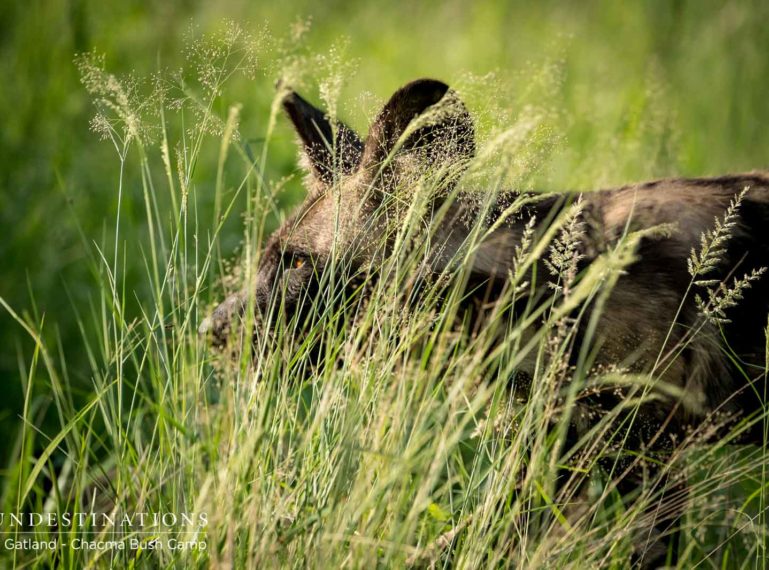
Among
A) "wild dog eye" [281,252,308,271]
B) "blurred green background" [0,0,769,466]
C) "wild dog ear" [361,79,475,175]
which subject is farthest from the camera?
"blurred green background" [0,0,769,466]

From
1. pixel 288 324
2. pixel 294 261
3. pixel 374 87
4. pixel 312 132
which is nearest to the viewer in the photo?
pixel 288 324

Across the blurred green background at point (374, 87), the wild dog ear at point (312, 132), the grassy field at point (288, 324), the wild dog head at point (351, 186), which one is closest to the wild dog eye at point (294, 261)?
the wild dog head at point (351, 186)

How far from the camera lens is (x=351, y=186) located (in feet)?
8.80

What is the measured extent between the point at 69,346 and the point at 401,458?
334 centimetres

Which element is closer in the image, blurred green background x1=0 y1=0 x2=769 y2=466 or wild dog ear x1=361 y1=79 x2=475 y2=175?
wild dog ear x1=361 y1=79 x2=475 y2=175

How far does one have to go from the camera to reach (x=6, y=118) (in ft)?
18.9

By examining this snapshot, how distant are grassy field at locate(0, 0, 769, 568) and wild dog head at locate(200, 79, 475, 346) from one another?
4.1 inches

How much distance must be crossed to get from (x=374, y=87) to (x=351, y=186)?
152 inches

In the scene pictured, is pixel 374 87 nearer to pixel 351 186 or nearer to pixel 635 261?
pixel 635 261

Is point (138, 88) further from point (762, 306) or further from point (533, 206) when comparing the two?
point (762, 306)

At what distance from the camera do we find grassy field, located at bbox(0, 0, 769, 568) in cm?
203

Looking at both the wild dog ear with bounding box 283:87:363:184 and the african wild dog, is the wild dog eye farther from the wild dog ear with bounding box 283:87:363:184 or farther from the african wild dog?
the wild dog ear with bounding box 283:87:363:184

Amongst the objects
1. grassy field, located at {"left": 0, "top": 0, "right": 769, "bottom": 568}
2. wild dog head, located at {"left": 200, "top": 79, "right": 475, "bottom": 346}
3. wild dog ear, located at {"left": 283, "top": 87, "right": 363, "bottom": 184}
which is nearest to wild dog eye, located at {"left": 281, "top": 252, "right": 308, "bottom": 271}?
wild dog head, located at {"left": 200, "top": 79, "right": 475, "bottom": 346}

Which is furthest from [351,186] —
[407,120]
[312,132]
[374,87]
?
[374,87]
